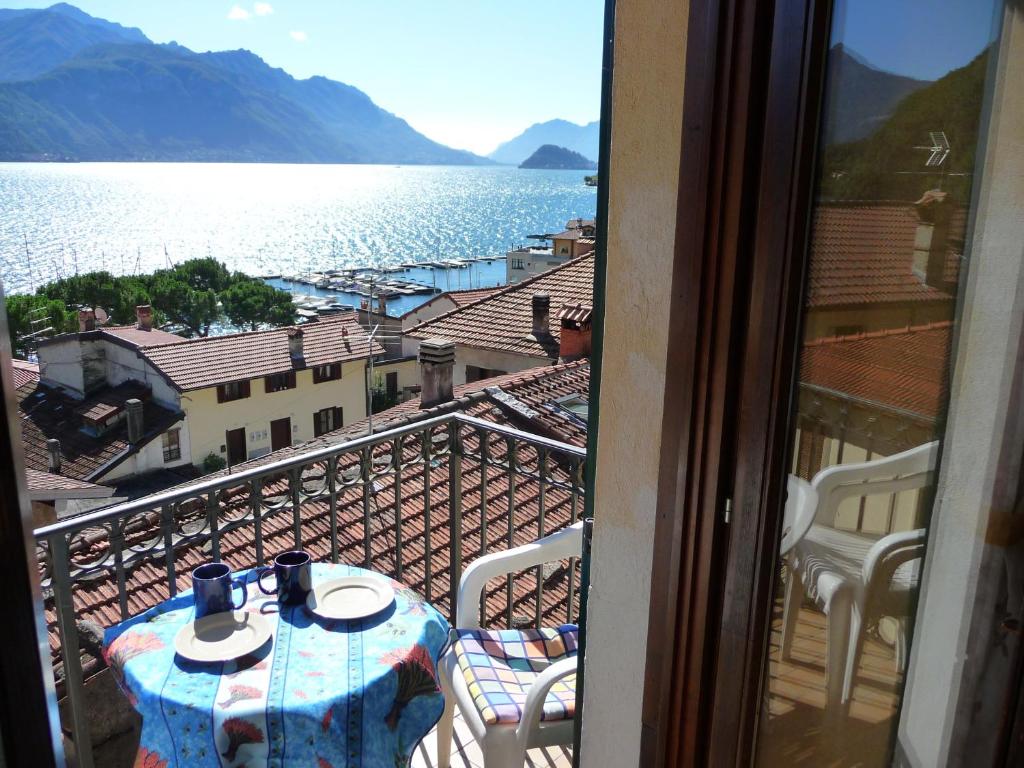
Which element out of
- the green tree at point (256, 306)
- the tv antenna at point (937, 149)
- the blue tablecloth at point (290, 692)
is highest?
the tv antenna at point (937, 149)

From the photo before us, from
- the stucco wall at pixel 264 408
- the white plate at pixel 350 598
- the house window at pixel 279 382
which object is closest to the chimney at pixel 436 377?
the white plate at pixel 350 598

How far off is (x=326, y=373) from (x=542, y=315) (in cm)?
1489

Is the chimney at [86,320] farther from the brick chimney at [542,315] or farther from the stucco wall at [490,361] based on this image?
the brick chimney at [542,315]

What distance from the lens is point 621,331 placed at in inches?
50.7

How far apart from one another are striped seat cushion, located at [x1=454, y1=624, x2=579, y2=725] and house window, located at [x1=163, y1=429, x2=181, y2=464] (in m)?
23.8

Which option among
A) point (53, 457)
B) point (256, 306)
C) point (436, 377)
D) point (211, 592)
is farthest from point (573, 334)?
point (256, 306)

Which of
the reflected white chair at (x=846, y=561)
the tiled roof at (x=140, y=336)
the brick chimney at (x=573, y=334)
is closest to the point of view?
the reflected white chair at (x=846, y=561)

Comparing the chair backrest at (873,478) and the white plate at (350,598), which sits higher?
the chair backrest at (873,478)

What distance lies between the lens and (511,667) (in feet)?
7.60

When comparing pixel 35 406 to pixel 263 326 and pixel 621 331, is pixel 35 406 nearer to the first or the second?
pixel 263 326

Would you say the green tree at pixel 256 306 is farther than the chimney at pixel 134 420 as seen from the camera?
Yes

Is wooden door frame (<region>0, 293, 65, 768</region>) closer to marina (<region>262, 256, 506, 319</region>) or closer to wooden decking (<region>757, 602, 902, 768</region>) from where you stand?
wooden decking (<region>757, 602, 902, 768</region>)

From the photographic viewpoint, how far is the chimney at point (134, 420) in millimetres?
22594

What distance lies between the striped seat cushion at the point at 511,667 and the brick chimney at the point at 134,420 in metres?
22.9
